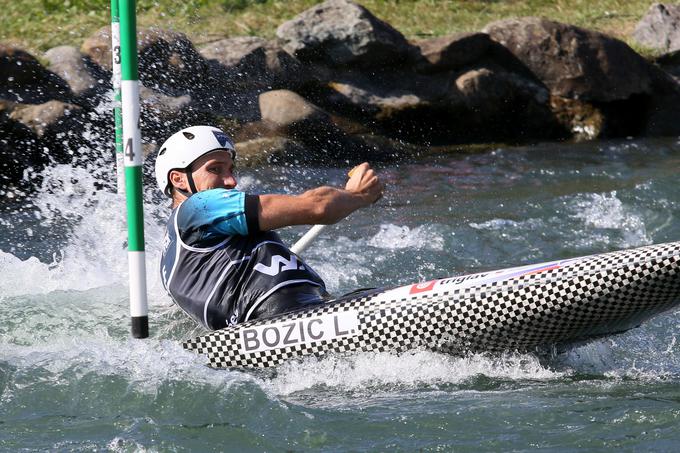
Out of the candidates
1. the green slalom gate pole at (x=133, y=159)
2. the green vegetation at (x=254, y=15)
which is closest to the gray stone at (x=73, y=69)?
the green vegetation at (x=254, y=15)

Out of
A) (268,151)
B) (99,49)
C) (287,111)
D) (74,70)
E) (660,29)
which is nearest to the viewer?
(268,151)

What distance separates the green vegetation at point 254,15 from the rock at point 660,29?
25 cm

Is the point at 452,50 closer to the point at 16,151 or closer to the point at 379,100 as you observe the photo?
the point at 379,100

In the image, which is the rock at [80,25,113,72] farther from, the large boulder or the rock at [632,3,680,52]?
the rock at [632,3,680,52]

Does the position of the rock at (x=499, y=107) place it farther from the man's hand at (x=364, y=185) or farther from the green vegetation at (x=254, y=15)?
the man's hand at (x=364, y=185)

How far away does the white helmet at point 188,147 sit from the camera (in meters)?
5.29

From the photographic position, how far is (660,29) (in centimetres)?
1461

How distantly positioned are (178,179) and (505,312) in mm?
1781

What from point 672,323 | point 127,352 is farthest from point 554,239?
point 127,352

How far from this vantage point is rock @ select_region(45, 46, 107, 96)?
1123 cm

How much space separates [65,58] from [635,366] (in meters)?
8.04

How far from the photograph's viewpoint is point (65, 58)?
11484 millimetres

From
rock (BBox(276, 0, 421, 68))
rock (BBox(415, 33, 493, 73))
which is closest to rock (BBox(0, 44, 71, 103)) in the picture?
rock (BBox(276, 0, 421, 68))

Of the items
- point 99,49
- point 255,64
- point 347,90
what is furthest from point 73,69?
point 347,90
